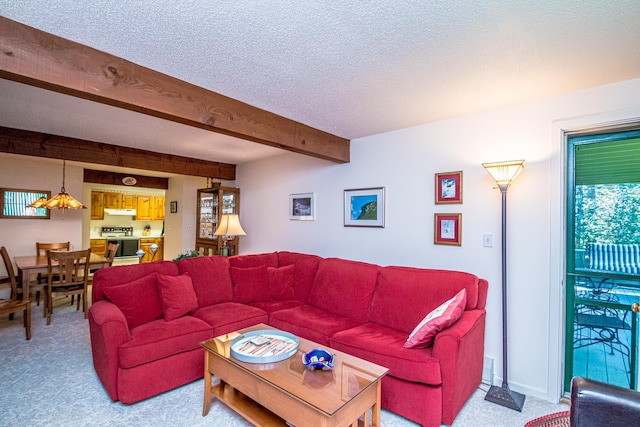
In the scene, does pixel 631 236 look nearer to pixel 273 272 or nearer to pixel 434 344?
pixel 434 344

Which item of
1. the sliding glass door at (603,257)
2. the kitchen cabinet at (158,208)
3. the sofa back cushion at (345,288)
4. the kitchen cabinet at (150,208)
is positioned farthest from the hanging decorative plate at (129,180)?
the sliding glass door at (603,257)

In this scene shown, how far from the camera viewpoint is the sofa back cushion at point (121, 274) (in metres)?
2.67

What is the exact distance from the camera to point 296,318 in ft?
9.37

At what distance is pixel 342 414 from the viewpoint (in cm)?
153

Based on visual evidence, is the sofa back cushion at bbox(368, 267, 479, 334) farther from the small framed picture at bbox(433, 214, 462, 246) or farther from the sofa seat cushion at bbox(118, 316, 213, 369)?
the sofa seat cushion at bbox(118, 316, 213, 369)

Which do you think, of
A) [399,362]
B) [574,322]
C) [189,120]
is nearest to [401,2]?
[189,120]

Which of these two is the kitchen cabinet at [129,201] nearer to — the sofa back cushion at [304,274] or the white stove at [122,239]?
the white stove at [122,239]

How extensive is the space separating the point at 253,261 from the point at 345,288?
1229 mm

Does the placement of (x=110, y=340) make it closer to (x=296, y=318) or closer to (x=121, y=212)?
(x=296, y=318)

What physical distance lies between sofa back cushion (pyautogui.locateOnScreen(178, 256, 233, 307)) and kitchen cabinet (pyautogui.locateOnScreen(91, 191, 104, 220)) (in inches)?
241

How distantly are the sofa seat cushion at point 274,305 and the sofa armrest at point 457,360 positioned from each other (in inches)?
64.8

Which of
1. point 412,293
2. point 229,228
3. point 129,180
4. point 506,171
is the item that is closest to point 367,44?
point 506,171

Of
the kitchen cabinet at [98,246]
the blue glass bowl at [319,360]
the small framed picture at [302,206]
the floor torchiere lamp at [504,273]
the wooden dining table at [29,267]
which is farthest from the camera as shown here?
the kitchen cabinet at [98,246]

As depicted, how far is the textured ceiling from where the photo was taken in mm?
1438
